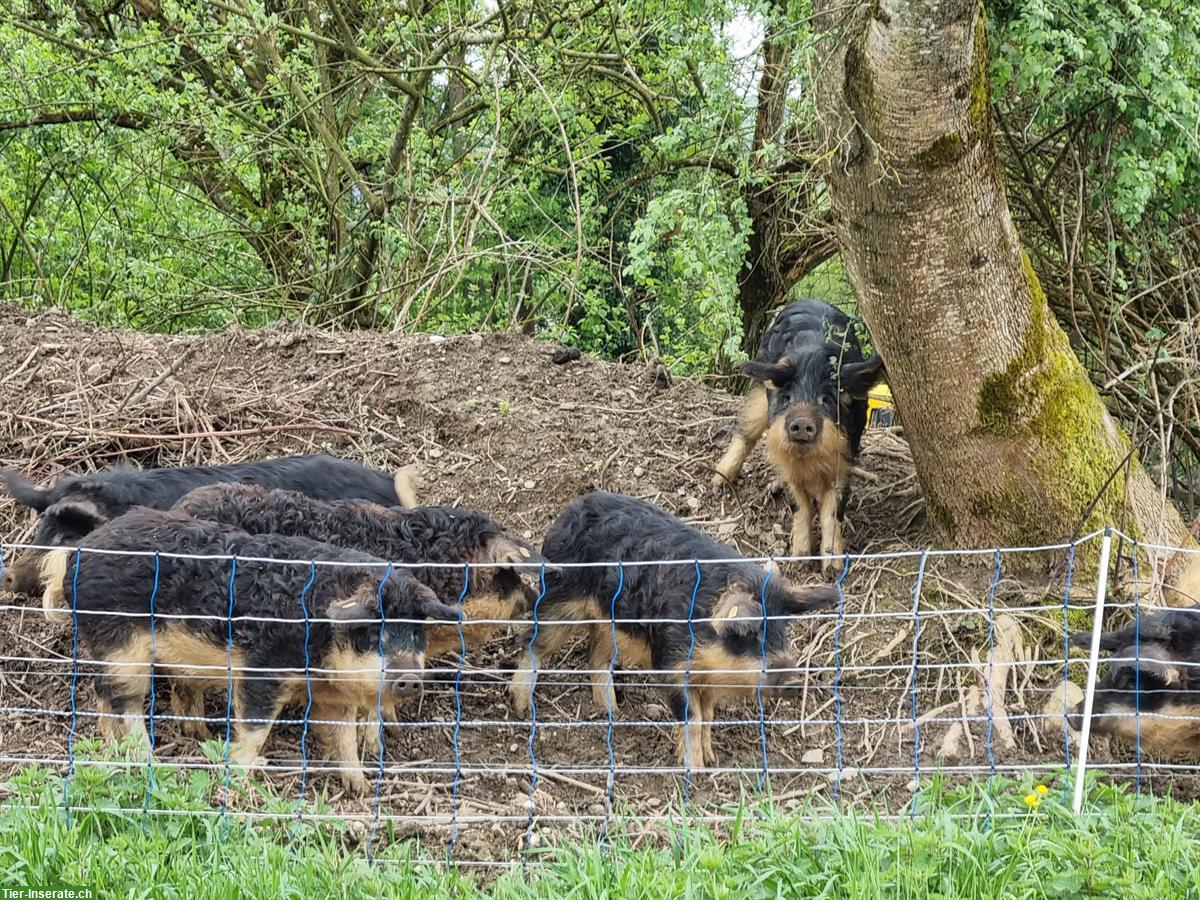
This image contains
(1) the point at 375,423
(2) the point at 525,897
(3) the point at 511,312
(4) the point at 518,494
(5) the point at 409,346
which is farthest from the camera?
(3) the point at 511,312

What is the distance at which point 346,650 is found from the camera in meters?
6.02

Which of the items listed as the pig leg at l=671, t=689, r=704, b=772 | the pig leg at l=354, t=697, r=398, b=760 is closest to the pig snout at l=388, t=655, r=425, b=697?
the pig leg at l=354, t=697, r=398, b=760

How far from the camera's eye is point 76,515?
7348 mm

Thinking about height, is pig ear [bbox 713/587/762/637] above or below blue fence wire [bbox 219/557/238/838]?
above

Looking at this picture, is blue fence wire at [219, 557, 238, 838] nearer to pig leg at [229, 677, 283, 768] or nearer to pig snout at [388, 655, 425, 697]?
pig leg at [229, 677, 283, 768]

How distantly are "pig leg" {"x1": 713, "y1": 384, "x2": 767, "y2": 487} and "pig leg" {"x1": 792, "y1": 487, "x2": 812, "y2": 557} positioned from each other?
66cm

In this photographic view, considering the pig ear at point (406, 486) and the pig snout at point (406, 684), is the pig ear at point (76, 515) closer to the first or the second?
the pig ear at point (406, 486)

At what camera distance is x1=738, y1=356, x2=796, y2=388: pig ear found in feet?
27.4

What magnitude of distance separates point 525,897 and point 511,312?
9.46 metres

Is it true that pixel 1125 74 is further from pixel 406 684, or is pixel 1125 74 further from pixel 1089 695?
pixel 406 684

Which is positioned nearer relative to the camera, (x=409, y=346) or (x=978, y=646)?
(x=978, y=646)

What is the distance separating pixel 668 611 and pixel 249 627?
6.51ft

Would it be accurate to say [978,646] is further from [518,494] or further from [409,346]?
[409,346]

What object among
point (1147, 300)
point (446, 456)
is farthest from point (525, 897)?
point (1147, 300)
